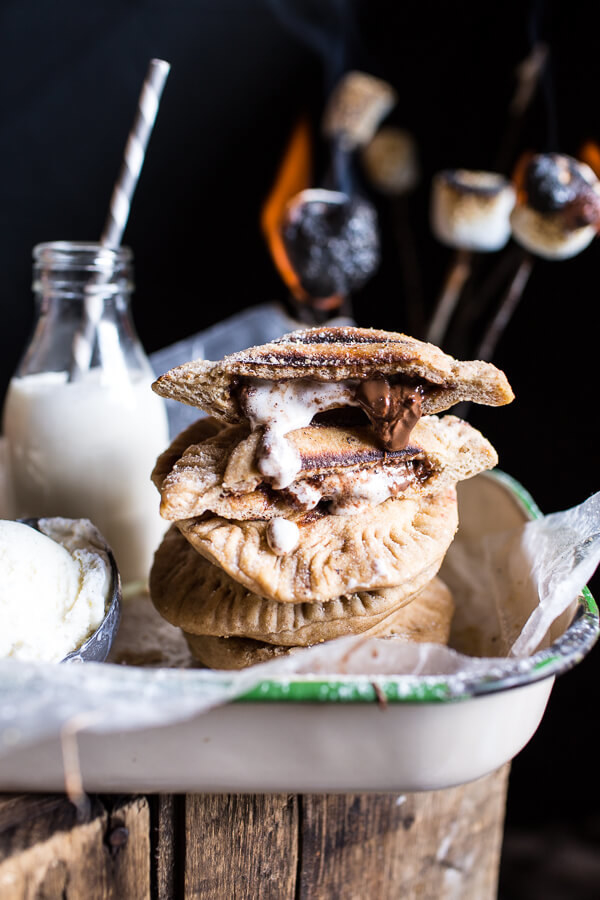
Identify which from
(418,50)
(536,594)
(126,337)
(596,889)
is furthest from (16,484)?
(596,889)

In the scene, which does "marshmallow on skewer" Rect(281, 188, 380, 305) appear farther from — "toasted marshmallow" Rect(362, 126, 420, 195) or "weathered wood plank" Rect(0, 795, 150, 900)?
"weathered wood plank" Rect(0, 795, 150, 900)

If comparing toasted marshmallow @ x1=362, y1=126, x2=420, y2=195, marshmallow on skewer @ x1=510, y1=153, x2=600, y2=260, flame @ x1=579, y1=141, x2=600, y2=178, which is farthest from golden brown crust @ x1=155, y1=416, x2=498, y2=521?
toasted marshmallow @ x1=362, y1=126, x2=420, y2=195

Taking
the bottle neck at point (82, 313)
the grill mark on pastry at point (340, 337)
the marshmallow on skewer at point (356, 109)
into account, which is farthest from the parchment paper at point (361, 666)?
the marshmallow on skewer at point (356, 109)

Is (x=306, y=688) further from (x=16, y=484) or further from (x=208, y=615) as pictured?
(x=16, y=484)

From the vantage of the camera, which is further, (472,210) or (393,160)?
(393,160)

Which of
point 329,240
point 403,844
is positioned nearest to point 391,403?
point 403,844

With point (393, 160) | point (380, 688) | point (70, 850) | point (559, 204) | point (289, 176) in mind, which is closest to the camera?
point (380, 688)

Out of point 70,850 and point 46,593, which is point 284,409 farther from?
point 70,850
